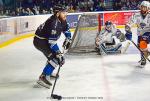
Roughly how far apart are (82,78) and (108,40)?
2.33 m

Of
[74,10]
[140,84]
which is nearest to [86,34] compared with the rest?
[140,84]

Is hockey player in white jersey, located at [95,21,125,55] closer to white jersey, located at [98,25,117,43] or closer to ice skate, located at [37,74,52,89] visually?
white jersey, located at [98,25,117,43]

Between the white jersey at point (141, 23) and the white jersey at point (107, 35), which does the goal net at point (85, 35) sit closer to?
the white jersey at point (107, 35)

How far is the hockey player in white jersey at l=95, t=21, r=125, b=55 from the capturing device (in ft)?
26.2

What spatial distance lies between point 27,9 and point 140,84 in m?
7.97

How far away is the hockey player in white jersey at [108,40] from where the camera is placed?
7996 mm

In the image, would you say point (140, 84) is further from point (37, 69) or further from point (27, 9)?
point (27, 9)

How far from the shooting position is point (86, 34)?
8.71 m

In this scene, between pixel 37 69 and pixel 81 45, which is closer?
pixel 37 69

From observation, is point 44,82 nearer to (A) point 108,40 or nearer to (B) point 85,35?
(A) point 108,40

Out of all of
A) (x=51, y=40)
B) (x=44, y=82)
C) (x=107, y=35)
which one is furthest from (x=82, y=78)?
(x=107, y=35)

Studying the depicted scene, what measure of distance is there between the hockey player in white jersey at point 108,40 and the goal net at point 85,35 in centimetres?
29

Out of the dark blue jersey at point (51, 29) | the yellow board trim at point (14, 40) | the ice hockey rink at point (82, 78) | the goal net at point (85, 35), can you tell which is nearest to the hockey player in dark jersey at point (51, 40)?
the dark blue jersey at point (51, 29)

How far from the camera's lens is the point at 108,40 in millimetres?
8164
